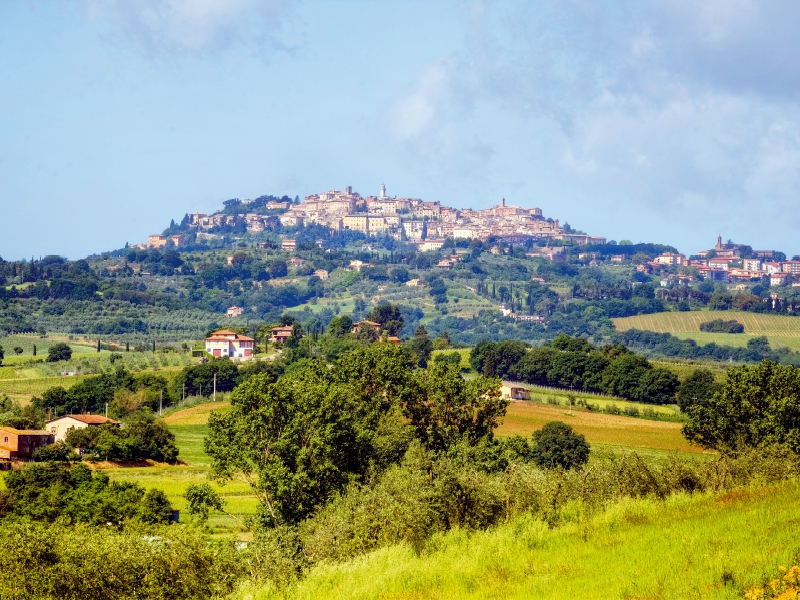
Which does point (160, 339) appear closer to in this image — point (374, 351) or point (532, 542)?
point (374, 351)

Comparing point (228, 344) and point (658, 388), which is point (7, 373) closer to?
point (228, 344)

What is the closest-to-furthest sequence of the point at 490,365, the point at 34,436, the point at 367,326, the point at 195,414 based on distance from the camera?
1. the point at 34,436
2. the point at 195,414
3. the point at 490,365
4. the point at 367,326

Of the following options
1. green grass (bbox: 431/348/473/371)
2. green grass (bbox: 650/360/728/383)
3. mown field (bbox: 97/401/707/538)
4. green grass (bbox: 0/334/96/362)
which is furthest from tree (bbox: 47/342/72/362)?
green grass (bbox: 650/360/728/383)

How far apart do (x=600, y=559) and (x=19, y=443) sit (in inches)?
1942

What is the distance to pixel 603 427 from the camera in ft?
240

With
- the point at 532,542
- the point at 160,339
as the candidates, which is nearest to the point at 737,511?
the point at 532,542

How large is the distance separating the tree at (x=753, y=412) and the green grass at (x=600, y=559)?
2271 centimetres

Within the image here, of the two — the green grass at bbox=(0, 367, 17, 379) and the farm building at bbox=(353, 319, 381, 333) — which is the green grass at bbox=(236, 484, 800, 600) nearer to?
the green grass at bbox=(0, 367, 17, 379)

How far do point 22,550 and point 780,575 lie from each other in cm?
1488

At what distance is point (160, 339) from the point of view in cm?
15462

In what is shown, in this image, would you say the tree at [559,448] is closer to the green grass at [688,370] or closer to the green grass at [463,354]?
the green grass at [688,370]

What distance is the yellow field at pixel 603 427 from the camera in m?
65.8

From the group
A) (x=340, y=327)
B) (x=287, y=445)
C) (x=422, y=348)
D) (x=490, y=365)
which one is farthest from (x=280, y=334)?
(x=287, y=445)

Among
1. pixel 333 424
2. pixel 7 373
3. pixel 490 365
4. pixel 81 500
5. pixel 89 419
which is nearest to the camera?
pixel 333 424
